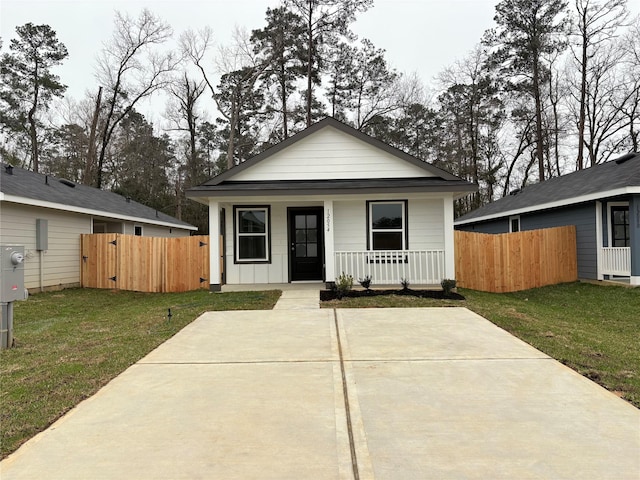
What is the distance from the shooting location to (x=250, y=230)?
1148 centimetres

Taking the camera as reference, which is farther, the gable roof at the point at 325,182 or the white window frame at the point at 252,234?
the white window frame at the point at 252,234

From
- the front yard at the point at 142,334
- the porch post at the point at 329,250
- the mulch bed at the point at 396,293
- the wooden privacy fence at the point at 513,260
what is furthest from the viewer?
the wooden privacy fence at the point at 513,260

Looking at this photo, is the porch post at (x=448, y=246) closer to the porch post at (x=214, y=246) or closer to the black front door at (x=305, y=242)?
the black front door at (x=305, y=242)

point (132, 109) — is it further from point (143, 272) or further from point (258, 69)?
point (143, 272)

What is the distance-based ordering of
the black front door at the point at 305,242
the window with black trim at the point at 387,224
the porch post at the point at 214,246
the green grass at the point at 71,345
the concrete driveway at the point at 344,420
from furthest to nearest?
the black front door at the point at 305,242 < the window with black trim at the point at 387,224 < the porch post at the point at 214,246 < the green grass at the point at 71,345 < the concrete driveway at the point at 344,420

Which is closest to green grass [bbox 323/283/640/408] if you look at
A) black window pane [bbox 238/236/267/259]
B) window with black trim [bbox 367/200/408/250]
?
window with black trim [bbox 367/200/408/250]

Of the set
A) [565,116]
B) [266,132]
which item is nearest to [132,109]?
[266,132]

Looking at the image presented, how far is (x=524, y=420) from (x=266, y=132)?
25233 mm

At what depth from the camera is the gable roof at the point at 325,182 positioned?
10.1m

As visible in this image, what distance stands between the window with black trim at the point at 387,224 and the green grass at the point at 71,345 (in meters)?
3.21

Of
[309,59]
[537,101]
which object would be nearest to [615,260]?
[537,101]

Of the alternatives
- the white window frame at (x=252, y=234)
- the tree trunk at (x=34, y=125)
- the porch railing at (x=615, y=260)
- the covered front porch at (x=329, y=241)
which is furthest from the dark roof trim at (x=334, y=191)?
the tree trunk at (x=34, y=125)

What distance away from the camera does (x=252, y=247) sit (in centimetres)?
1148

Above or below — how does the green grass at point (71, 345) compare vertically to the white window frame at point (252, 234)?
below
